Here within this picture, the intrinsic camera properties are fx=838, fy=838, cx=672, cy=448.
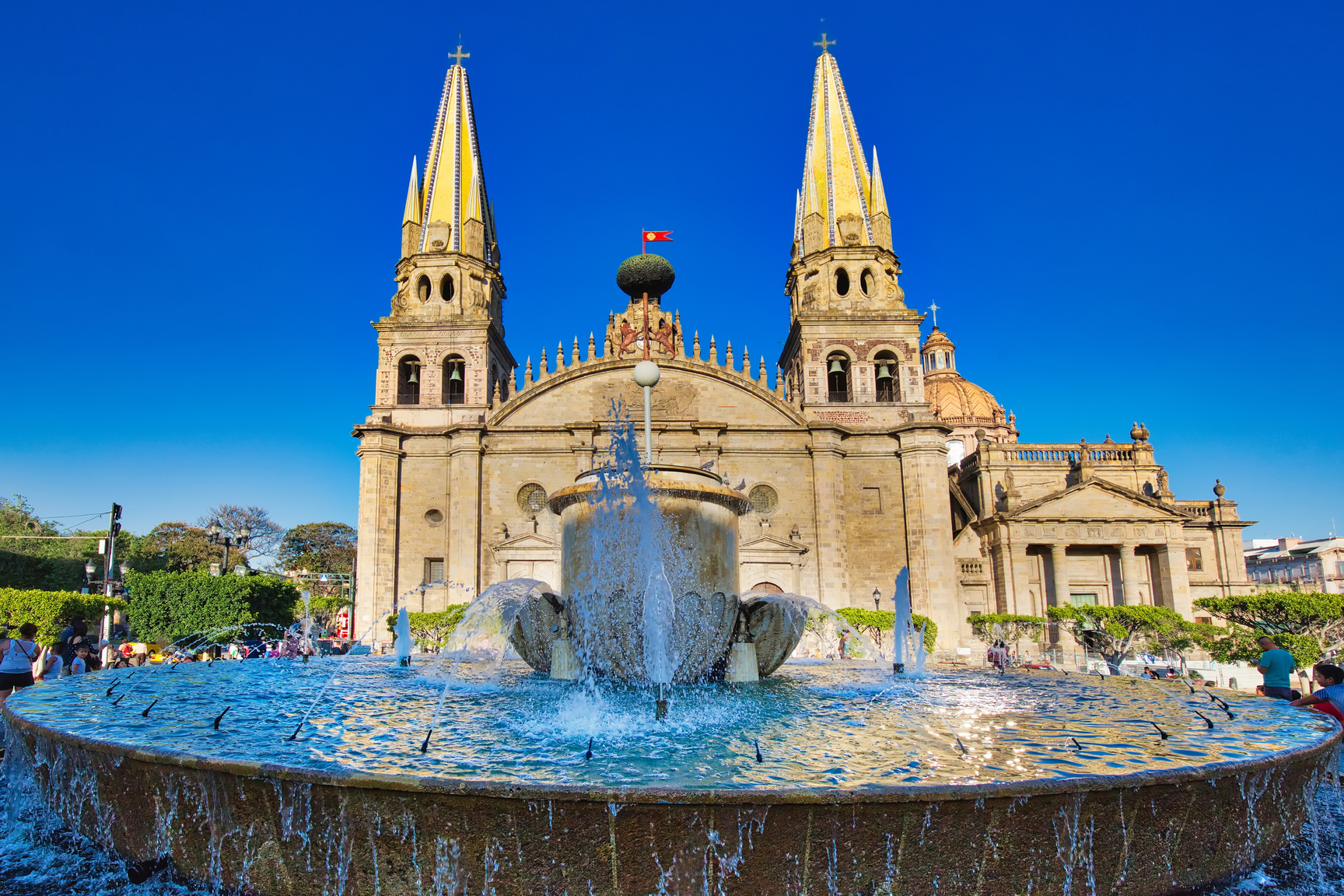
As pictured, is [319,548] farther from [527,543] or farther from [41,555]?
[527,543]

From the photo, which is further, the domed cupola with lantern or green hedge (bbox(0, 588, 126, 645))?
the domed cupola with lantern

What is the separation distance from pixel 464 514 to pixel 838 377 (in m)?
15.1

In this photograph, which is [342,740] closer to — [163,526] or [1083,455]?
[1083,455]

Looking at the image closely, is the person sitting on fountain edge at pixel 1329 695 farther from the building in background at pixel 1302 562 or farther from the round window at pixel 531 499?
the building in background at pixel 1302 562

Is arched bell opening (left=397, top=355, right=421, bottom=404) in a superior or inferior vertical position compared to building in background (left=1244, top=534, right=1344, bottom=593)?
superior

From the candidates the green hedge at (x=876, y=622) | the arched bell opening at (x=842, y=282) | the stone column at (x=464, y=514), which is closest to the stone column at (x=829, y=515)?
the green hedge at (x=876, y=622)

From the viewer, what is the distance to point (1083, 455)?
36.5 meters

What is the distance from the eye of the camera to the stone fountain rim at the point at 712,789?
3766mm

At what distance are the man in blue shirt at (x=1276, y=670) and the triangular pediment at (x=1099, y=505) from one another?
25821 mm

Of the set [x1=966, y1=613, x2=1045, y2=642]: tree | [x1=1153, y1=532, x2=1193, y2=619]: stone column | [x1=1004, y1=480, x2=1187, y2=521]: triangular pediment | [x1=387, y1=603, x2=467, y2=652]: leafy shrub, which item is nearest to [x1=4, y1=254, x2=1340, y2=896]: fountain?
[x1=387, y1=603, x2=467, y2=652]: leafy shrub

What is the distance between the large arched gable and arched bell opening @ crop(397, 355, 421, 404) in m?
4.13

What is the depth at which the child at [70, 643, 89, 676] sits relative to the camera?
11.3 m

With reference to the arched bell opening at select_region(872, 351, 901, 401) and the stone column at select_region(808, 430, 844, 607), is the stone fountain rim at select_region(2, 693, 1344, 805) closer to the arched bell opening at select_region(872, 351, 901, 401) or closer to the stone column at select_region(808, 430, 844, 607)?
the stone column at select_region(808, 430, 844, 607)

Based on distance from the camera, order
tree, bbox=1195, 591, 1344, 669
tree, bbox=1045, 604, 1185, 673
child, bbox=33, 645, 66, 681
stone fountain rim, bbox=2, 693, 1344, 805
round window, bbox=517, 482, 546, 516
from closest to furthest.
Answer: stone fountain rim, bbox=2, 693, 1344, 805
child, bbox=33, 645, 66, 681
tree, bbox=1195, 591, 1344, 669
tree, bbox=1045, 604, 1185, 673
round window, bbox=517, 482, 546, 516
